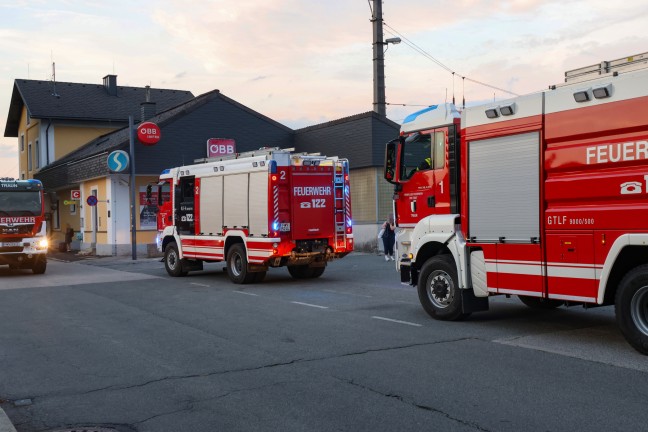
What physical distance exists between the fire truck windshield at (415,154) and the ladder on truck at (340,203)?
6409 mm

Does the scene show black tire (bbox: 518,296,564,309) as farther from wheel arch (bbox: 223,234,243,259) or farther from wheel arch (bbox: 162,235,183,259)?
wheel arch (bbox: 162,235,183,259)

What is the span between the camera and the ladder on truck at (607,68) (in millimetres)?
7867

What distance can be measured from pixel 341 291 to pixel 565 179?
7.24 meters

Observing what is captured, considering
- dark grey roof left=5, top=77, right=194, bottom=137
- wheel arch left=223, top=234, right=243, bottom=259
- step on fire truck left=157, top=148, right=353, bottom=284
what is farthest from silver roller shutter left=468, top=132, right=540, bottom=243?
dark grey roof left=5, top=77, right=194, bottom=137

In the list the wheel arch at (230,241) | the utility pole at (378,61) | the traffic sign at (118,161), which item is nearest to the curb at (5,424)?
the wheel arch at (230,241)

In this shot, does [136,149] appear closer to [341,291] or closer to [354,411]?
[341,291]

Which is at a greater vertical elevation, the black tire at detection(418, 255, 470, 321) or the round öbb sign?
the round öbb sign

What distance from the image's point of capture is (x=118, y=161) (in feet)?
94.2

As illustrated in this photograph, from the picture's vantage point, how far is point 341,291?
1485 centimetres

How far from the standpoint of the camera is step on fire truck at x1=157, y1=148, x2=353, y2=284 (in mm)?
16297

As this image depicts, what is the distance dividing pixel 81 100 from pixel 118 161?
19915 millimetres

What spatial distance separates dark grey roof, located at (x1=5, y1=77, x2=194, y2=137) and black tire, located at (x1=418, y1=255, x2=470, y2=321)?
38.0m

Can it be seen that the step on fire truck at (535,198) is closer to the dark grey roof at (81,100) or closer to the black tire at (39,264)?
the black tire at (39,264)

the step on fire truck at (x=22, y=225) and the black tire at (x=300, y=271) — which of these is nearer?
the black tire at (x=300, y=271)
